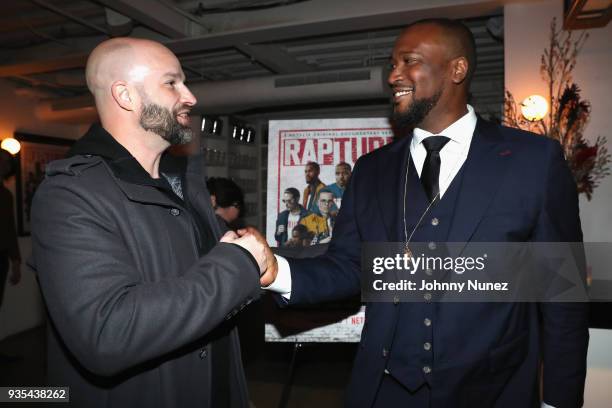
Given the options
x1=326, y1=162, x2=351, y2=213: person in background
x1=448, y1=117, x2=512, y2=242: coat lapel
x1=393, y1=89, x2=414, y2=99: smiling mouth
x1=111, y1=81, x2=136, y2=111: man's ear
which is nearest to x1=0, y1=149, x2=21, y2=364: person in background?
x1=326, y1=162, x2=351, y2=213: person in background

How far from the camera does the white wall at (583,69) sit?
13.5ft

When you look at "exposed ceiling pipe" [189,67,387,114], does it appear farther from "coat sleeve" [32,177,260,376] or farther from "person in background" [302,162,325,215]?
"coat sleeve" [32,177,260,376]

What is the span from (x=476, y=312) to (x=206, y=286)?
0.93 metres

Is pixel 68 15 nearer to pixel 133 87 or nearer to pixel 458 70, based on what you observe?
pixel 133 87

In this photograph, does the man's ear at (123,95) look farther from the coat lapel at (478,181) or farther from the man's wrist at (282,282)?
the coat lapel at (478,181)

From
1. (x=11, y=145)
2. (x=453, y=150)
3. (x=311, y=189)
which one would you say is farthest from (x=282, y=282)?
(x=11, y=145)

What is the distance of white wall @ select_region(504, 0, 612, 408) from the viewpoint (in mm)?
4105

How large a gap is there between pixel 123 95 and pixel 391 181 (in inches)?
41.1

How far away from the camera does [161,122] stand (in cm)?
155

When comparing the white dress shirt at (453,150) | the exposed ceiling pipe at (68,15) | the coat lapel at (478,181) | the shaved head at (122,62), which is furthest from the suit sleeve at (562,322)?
the exposed ceiling pipe at (68,15)

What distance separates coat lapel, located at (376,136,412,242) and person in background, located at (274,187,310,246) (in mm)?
1234

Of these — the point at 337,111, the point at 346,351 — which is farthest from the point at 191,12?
the point at 337,111

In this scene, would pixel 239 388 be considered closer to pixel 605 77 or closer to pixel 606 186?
pixel 606 186

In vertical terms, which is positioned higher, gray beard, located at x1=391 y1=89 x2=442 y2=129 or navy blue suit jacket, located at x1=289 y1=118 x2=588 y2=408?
gray beard, located at x1=391 y1=89 x2=442 y2=129
